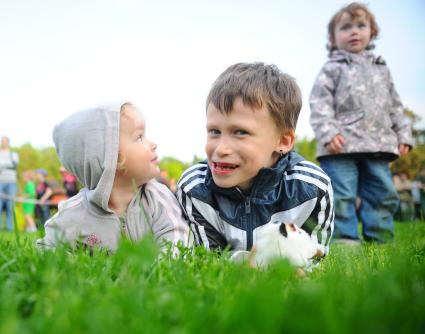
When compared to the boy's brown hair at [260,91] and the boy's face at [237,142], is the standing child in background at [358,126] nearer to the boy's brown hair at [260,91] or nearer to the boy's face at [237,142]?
the boy's brown hair at [260,91]

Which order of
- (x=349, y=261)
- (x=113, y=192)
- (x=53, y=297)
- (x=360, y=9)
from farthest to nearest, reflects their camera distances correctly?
(x=360, y=9) < (x=113, y=192) < (x=349, y=261) < (x=53, y=297)

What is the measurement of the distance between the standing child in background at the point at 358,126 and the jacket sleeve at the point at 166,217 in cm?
247

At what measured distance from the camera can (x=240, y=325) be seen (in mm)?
874

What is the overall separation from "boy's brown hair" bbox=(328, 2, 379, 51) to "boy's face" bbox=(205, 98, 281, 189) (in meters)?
3.03

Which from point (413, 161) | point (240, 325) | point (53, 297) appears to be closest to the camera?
point (240, 325)

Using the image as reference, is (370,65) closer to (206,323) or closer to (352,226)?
(352,226)

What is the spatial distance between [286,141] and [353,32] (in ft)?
9.19

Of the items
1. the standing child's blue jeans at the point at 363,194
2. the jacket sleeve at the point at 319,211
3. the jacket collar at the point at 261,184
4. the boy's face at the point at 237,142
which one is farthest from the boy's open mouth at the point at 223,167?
the standing child's blue jeans at the point at 363,194

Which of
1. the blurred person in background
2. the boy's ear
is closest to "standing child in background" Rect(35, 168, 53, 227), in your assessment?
the blurred person in background

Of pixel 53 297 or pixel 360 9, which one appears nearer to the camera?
pixel 53 297

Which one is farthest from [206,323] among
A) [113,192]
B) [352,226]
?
[352,226]

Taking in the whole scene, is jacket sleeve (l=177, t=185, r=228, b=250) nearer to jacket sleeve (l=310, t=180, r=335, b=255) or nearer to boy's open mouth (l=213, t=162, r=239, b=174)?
boy's open mouth (l=213, t=162, r=239, b=174)

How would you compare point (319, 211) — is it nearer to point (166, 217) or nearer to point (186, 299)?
point (166, 217)

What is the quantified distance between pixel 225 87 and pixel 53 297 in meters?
1.95
